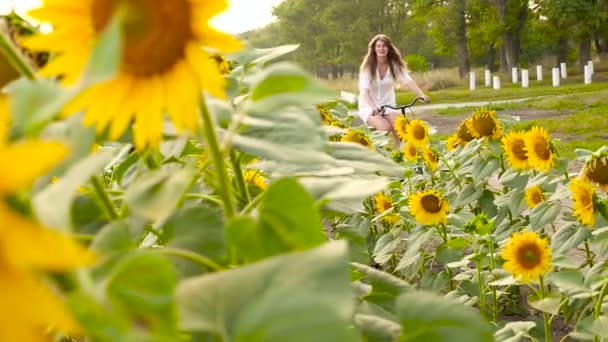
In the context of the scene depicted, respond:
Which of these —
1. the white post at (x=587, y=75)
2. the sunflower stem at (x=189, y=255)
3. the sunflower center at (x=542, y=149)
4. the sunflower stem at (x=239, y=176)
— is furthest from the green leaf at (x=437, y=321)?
the white post at (x=587, y=75)

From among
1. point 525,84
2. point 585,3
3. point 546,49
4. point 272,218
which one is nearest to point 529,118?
point 525,84

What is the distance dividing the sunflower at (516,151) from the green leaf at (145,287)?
189 cm

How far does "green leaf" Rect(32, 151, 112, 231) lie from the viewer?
0.94ft

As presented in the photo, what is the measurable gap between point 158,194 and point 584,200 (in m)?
1.39

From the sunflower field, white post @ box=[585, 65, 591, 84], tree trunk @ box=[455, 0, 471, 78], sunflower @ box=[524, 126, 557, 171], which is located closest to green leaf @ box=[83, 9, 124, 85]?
the sunflower field

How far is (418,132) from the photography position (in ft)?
8.98

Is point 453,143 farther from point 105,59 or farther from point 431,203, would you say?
point 105,59

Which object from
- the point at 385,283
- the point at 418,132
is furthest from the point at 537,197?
the point at 385,283

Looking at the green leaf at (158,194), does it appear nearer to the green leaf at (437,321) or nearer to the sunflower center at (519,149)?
the green leaf at (437,321)

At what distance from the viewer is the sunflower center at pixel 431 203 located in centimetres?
215

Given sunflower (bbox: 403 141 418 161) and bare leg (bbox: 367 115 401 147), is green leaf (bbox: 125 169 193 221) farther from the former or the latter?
bare leg (bbox: 367 115 401 147)

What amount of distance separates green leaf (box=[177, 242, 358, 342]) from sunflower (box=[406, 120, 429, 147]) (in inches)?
94.4

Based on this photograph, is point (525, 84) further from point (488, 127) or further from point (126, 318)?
point (126, 318)

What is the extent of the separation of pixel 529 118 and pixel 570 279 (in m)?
8.63
